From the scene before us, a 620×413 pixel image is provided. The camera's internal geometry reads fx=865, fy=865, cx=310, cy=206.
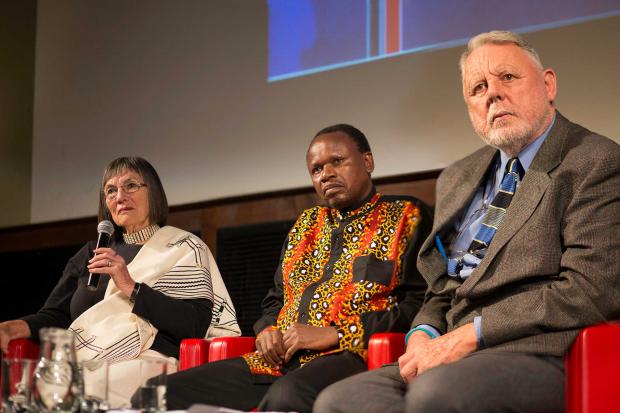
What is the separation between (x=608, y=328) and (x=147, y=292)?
68.8 inches

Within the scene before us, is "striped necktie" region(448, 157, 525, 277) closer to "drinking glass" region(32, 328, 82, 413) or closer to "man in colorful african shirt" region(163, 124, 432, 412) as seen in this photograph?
"man in colorful african shirt" region(163, 124, 432, 412)

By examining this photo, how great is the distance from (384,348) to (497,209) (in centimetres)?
52

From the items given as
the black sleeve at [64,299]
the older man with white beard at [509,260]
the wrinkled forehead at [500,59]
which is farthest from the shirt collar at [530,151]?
the black sleeve at [64,299]

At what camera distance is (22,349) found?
3318 mm

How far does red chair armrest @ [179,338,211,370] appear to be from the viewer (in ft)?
10.1

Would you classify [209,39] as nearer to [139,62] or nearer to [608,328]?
[139,62]

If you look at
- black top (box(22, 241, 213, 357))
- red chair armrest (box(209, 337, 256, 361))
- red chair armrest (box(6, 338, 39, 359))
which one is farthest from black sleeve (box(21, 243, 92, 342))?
red chair armrest (box(209, 337, 256, 361))

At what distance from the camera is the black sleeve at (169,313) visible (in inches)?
125

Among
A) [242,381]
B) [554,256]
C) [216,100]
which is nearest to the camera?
[554,256]

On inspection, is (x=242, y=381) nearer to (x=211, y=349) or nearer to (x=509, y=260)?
(x=211, y=349)

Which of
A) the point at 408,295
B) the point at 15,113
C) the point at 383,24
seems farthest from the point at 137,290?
the point at 15,113

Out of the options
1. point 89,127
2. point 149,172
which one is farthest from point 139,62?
point 149,172

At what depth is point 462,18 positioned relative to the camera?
396 cm

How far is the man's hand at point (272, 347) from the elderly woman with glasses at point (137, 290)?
497 mm
